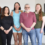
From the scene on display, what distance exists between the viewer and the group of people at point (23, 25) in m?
1.81

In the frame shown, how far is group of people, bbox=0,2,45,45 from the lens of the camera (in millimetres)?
1814

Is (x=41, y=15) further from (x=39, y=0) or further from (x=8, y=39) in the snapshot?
(x=39, y=0)

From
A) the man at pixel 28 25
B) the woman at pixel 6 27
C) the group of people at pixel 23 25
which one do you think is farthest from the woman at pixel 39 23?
the woman at pixel 6 27

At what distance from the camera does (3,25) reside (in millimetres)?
1823

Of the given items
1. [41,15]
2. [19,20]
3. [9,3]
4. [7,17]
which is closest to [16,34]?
[19,20]

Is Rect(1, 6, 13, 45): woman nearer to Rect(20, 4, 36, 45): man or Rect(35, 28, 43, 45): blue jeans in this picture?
Rect(20, 4, 36, 45): man

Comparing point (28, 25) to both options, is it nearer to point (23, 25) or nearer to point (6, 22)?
point (23, 25)

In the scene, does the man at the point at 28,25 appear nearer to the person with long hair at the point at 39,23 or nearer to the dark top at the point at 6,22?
the person with long hair at the point at 39,23

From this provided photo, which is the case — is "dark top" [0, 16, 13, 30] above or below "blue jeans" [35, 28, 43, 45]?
above

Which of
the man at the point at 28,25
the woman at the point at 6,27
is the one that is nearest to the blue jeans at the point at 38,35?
the man at the point at 28,25

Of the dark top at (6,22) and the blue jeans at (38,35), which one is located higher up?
the dark top at (6,22)

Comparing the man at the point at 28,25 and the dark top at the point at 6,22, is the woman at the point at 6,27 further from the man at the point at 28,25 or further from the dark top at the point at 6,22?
the man at the point at 28,25

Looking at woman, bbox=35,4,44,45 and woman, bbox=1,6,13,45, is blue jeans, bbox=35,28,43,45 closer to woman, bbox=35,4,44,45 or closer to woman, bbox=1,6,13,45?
woman, bbox=35,4,44,45

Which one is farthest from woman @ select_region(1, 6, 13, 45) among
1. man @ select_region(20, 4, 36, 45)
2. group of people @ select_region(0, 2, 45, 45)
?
man @ select_region(20, 4, 36, 45)
